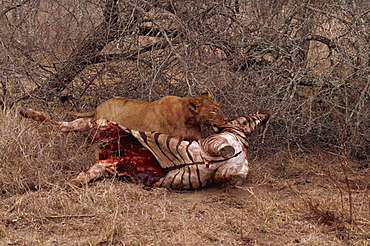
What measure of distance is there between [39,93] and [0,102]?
0.53 metres

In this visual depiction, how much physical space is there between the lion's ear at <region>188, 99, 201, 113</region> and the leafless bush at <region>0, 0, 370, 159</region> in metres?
0.66

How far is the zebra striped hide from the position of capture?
13.1 ft

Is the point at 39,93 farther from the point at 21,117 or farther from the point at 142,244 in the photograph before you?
the point at 142,244

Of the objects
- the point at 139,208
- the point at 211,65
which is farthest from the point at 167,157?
the point at 211,65

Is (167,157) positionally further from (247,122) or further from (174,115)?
(247,122)

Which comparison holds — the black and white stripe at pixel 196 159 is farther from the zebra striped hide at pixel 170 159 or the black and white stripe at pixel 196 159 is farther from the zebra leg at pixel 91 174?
the zebra leg at pixel 91 174

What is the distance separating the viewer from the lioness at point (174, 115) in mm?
4379

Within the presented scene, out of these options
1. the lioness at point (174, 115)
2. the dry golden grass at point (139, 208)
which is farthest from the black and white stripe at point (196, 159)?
the lioness at point (174, 115)

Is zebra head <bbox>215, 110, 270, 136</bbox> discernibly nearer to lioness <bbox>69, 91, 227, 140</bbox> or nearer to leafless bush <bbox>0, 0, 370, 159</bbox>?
A: lioness <bbox>69, 91, 227, 140</bbox>

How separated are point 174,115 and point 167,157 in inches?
18.9

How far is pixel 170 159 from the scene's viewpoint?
13.6 ft

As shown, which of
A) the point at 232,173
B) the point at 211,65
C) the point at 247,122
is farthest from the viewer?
the point at 211,65

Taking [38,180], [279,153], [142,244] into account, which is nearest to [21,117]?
[38,180]

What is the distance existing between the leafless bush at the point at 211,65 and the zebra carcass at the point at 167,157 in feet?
2.83
